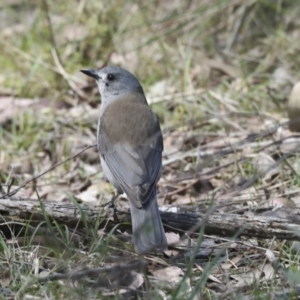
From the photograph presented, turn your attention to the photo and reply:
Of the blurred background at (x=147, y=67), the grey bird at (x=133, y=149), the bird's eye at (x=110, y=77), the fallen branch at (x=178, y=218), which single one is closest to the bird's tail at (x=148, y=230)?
the grey bird at (x=133, y=149)

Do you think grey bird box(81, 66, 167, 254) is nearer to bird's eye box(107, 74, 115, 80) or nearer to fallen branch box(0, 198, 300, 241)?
bird's eye box(107, 74, 115, 80)

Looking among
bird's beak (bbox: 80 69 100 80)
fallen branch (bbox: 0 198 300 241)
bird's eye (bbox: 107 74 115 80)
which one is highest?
bird's beak (bbox: 80 69 100 80)

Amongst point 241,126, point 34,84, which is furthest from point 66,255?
point 34,84

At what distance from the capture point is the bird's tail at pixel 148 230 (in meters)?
4.12

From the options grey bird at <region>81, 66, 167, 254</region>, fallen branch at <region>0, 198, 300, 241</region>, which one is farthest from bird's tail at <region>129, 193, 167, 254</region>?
fallen branch at <region>0, 198, 300, 241</region>

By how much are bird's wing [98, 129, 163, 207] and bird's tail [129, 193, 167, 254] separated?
0.05 metres

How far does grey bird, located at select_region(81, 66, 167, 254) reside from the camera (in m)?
4.31

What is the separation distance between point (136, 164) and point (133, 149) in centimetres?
25

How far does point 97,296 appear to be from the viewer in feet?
12.9

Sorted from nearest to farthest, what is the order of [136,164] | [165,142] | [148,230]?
[148,230]
[136,164]
[165,142]

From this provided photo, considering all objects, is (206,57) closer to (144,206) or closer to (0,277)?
(144,206)

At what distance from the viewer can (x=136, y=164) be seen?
4930 mm

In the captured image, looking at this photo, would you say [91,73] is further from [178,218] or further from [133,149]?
[178,218]

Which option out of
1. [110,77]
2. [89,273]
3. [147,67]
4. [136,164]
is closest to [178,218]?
[136,164]
